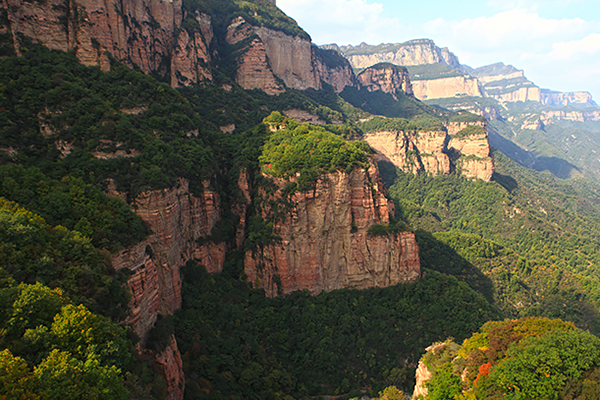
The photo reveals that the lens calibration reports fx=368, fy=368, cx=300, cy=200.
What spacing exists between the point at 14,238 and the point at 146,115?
25546 millimetres

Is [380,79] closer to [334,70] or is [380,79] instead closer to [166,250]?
[334,70]

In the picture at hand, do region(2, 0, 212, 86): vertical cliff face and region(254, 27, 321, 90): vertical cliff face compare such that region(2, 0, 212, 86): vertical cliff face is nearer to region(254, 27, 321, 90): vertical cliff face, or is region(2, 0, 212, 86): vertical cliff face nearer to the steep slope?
the steep slope

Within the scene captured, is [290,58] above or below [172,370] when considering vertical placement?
above

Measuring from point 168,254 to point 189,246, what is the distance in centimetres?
681

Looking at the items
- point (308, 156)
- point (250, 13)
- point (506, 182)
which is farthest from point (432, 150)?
point (308, 156)

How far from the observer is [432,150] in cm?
11738

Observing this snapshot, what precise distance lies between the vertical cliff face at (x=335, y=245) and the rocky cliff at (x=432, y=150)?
6979 centimetres

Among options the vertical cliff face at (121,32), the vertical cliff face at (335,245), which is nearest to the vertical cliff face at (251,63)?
the vertical cliff face at (121,32)

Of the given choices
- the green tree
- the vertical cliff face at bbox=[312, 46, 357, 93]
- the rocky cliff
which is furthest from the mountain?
the vertical cliff face at bbox=[312, 46, 357, 93]

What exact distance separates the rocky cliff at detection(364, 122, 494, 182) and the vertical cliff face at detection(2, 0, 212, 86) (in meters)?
62.9

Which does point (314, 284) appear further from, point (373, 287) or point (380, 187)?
point (380, 187)

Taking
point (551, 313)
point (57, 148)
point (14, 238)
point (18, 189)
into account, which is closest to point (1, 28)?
point (57, 148)

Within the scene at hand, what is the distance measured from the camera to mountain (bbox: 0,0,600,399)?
1972 centimetres

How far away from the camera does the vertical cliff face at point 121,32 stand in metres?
40.0
